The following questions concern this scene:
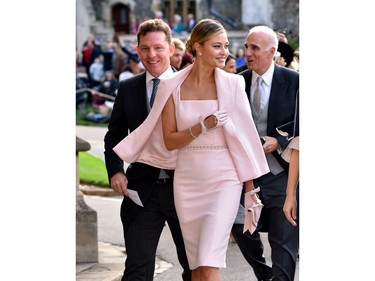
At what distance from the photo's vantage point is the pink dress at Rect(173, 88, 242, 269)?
297 inches

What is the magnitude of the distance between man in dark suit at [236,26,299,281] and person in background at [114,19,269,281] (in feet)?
3.09

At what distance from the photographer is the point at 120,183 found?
8.09 m

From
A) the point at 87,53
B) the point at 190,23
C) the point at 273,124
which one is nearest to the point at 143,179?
the point at 273,124

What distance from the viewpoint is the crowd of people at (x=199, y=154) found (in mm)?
7602

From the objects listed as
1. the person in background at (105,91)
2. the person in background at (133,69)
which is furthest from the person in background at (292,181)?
the person in background at (105,91)

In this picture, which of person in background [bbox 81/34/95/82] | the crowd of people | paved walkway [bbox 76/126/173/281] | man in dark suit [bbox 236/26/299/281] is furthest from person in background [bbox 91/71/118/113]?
the crowd of people

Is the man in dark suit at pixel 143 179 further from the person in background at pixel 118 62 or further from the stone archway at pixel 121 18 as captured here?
the stone archway at pixel 121 18

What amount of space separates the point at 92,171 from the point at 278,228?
10.4 metres

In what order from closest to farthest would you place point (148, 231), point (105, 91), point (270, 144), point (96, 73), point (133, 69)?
point (148, 231)
point (270, 144)
point (133, 69)
point (105, 91)
point (96, 73)

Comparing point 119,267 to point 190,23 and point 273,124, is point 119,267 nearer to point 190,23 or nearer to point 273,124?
point 273,124

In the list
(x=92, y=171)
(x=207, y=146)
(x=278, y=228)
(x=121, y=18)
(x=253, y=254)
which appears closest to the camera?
(x=207, y=146)

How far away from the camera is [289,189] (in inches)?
304
